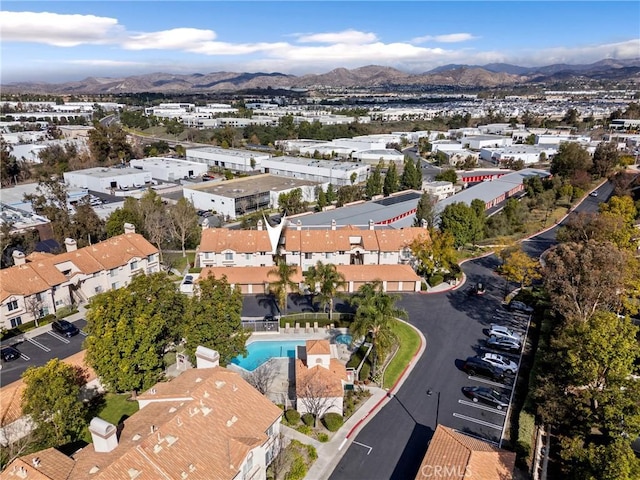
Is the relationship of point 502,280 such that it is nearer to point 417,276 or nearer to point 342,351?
point 417,276

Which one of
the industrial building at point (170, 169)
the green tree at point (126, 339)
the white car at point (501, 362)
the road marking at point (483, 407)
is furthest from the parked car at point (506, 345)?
the industrial building at point (170, 169)

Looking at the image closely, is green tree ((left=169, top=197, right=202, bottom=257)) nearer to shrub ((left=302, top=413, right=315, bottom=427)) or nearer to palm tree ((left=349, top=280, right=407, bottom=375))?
palm tree ((left=349, top=280, right=407, bottom=375))

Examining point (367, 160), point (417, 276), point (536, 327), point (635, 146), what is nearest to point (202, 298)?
point (417, 276)

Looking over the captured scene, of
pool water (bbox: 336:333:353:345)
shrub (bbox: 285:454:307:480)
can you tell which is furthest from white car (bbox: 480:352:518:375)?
shrub (bbox: 285:454:307:480)

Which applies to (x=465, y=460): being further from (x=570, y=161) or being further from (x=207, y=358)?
(x=570, y=161)

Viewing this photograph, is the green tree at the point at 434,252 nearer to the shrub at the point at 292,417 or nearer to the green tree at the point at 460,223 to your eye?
the green tree at the point at 460,223

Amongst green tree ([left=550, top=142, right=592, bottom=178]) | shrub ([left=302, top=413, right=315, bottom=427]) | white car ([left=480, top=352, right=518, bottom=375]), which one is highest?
green tree ([left=550, top=142, right=592, bottom=178])
